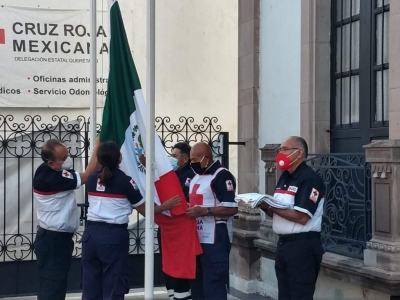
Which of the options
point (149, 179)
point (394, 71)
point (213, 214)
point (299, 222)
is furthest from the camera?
point (213, 214)

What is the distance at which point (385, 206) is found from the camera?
5883 millimetres

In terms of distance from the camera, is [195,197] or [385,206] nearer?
[385,206]

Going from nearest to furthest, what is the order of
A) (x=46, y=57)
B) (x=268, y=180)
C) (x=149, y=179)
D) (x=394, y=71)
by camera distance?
(x=149, y=179)
(x=394, y=71)
(x=268, y=180)
(x=46, y=57)

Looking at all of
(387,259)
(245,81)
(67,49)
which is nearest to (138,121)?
(387,259)

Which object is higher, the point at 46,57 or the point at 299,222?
the point at 46,57

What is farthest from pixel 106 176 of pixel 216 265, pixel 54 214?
pixel 216 265

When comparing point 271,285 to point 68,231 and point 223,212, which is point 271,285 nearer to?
point 223,212

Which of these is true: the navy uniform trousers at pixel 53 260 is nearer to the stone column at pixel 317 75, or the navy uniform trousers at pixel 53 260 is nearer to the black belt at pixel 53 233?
the black belt at pixel 53 233

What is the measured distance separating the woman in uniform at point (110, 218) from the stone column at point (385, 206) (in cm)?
174

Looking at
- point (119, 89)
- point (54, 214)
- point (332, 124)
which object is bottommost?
point (54, 214)

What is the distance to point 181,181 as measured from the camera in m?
7.13

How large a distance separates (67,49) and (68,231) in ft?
18.5

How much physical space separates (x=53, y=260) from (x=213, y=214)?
5.12 feet

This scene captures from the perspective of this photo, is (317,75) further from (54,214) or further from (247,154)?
(54,214)
